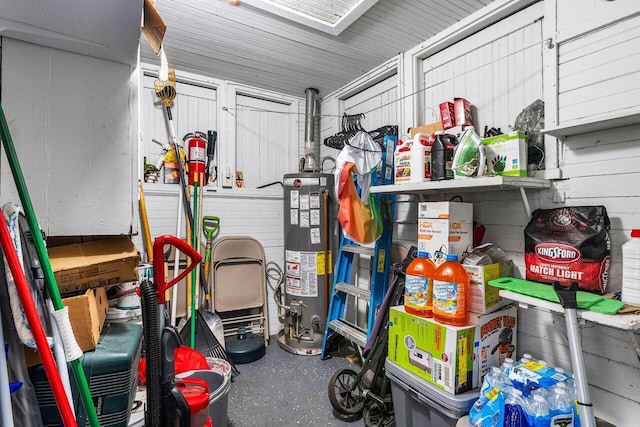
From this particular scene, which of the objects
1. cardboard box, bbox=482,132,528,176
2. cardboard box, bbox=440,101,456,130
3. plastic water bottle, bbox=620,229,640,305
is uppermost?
cardboard box, bbox=440,101,456,130

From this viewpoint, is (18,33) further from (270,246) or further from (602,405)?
(602,405)

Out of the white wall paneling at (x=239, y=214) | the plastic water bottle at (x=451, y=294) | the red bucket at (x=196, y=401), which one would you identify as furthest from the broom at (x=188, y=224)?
the plastic water bottle at (x=451, y=294)

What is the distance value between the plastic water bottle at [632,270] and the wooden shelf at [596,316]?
4.2 inches

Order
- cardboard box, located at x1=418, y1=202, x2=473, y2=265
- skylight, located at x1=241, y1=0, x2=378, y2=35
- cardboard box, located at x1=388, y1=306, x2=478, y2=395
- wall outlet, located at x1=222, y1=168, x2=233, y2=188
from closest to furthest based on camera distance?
cardboard box, located at x1=388, y1=306, x2=478, y2=395 → cardboard box, located at x1=418, y1=202, x2=473, y2=265 → skylight, located at x1=241, y1=0, x2=378, y2=35 → wall outlet, located at x1=222, y1=168, x2=233, y2=188

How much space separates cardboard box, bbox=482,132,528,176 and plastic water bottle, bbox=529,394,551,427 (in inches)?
37.2

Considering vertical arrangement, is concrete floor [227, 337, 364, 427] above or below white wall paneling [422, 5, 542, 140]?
below

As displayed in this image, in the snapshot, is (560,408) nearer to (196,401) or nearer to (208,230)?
(196,401)

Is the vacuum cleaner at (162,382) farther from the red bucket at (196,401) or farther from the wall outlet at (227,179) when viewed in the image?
the wall outlet at (227,179)

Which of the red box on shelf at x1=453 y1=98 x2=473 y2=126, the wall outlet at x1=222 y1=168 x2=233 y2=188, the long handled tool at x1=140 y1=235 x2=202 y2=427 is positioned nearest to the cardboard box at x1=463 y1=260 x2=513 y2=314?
the red box on shelf at x1=453 y1=98 x2=473 y2=126

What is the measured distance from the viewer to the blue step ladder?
2.18 meters

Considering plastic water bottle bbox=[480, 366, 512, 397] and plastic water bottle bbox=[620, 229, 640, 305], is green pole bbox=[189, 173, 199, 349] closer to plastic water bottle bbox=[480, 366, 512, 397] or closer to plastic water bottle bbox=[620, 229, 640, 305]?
plastic water bottle bbox=[480, 366, 512, 397]

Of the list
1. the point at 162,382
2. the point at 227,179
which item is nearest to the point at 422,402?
the point at 162,382

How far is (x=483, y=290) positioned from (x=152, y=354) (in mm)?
1378

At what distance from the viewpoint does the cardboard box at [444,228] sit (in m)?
1.61
